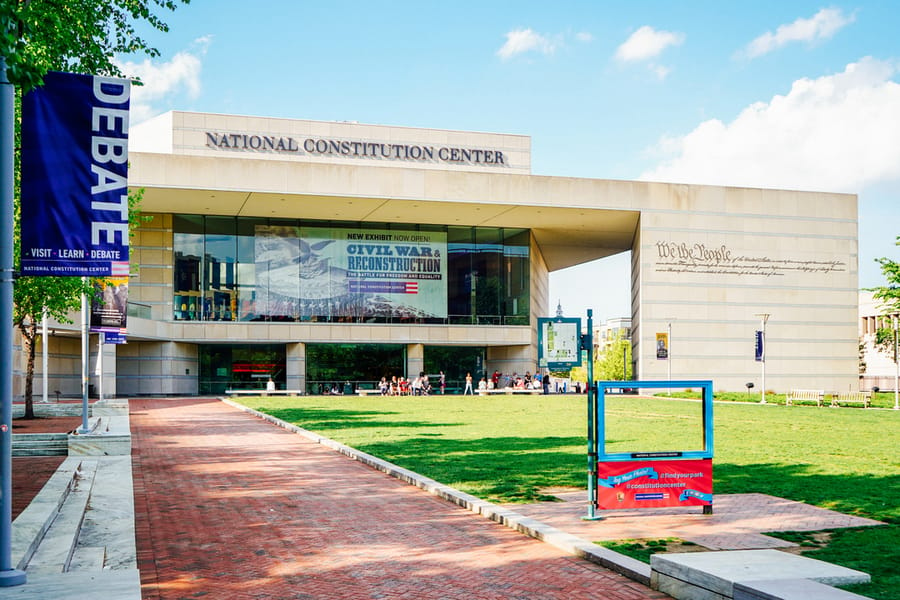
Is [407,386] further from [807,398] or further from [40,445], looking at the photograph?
[40,445]

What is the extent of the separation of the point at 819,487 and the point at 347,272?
48.9 m

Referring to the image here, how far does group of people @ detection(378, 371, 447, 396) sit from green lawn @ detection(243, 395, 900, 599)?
909 inches

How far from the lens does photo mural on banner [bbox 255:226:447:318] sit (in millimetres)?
57938

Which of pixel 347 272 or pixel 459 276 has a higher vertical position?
pixel 347 272

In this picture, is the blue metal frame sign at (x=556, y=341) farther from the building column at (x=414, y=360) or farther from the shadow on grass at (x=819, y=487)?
the shadow on grass at (x=819, y=487)

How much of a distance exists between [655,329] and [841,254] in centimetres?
1550

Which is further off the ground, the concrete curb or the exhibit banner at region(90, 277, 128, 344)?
the exhibit banner at region(90, 277, 128, 344)

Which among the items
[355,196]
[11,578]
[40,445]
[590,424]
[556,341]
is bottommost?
[40,445]

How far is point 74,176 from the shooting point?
7426 mm

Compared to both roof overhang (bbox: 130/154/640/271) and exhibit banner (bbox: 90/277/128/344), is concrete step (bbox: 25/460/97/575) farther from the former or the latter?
roof overhang (bbox: 130/154/640/271)

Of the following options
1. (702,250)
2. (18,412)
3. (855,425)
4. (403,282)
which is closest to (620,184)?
(702,250)

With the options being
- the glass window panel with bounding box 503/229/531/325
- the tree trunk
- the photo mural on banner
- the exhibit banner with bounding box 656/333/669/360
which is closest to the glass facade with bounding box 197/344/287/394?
the photo mural on banner

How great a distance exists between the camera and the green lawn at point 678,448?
37.7 feet

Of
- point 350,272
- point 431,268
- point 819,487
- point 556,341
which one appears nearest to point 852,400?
point 556,341
